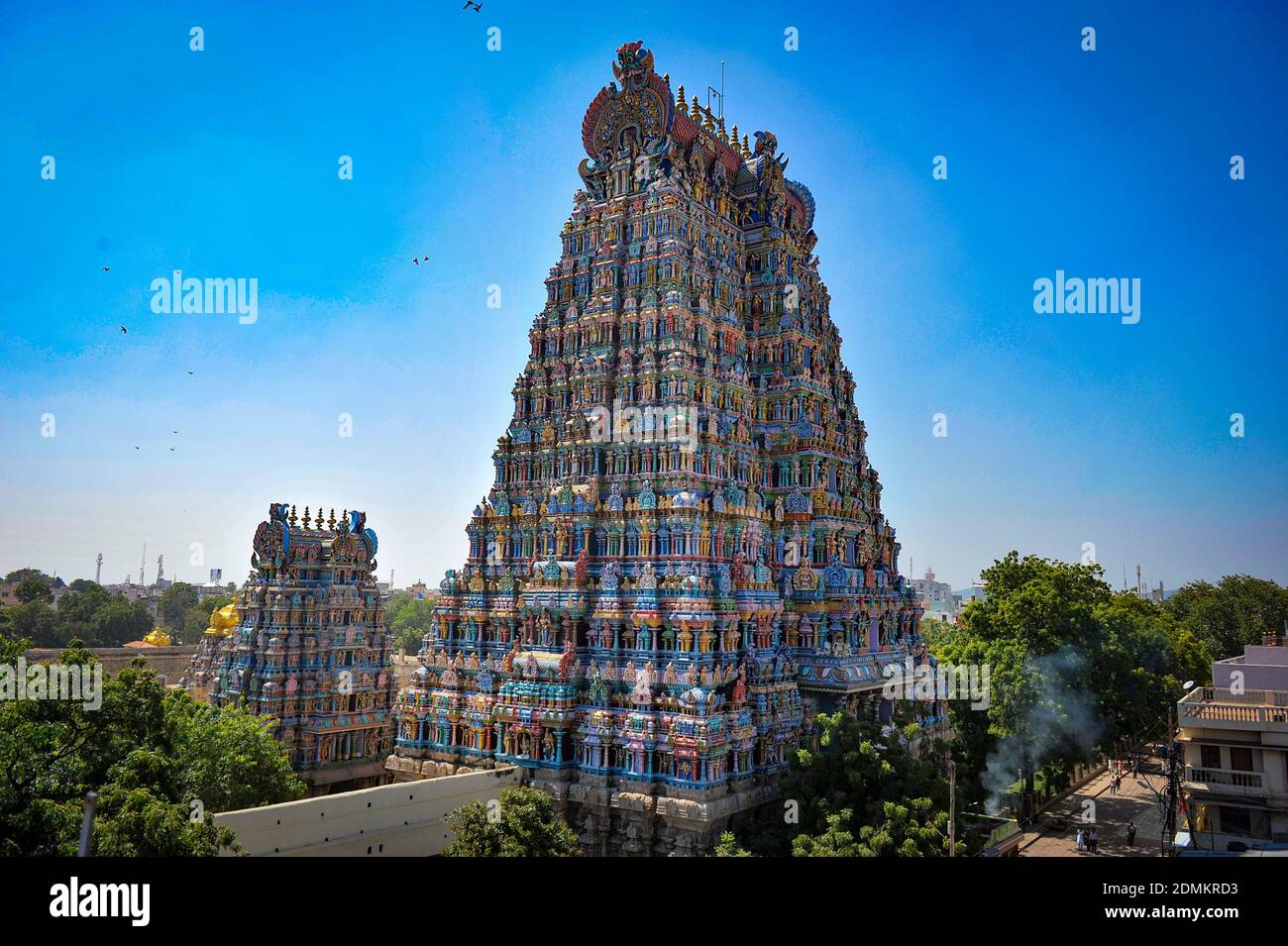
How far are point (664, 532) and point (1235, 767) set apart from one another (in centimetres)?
1978

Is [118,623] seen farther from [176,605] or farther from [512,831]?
[512,831]

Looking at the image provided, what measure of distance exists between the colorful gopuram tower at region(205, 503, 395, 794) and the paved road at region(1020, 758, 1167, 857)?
88.3 ft

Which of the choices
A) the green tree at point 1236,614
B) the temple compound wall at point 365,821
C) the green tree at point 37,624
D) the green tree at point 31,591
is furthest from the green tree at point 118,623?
the green tree at point 1236,614

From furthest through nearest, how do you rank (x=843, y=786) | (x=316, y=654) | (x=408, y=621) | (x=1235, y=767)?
1. (x=408, y=621)
2. (x=316, y=654)
3. (x=1235, y=767)
4. (x=843, y=786)

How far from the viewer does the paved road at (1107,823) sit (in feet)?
112

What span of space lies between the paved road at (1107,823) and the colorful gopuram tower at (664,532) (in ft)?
31.5

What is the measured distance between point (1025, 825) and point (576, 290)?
29609 mm

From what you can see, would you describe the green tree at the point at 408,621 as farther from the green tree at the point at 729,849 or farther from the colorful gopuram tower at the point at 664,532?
the green tree at the point at 729,849

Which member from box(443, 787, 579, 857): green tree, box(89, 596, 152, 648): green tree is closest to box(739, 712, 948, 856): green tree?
box(443, 787, 579, 857): green tree

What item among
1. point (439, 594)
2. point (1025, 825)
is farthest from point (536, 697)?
point (1025, 825)

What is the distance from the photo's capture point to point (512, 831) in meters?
22.0

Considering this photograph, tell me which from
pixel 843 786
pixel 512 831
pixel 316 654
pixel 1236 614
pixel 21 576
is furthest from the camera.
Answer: pixel 21 576

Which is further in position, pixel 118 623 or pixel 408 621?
pixel 408 621

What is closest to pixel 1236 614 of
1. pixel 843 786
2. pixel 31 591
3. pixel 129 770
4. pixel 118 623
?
pixel 843 786
